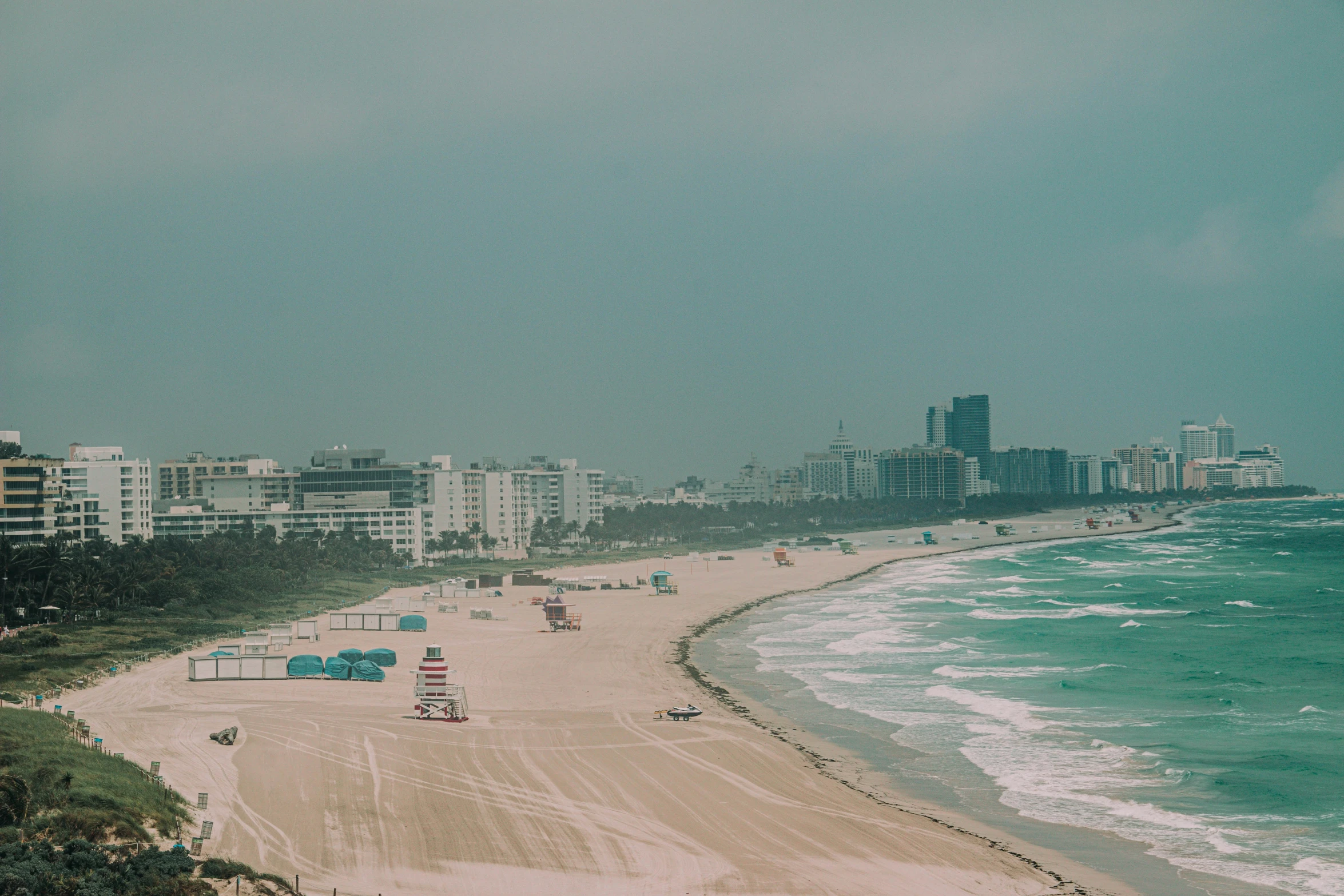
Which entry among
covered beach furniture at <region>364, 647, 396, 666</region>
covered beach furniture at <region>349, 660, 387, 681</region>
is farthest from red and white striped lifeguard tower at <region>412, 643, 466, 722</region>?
covered beach furniture at <region>364, 647, 396, 666</region>

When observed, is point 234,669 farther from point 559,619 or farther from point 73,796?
Result: point 559,619

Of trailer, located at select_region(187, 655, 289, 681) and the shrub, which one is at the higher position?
the shrub

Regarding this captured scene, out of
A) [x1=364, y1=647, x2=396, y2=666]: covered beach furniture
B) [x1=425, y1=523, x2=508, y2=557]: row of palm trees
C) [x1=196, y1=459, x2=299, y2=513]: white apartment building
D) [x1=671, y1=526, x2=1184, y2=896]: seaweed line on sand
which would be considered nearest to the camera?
[x1=671, y1=526, x2=1184, y2=896]: seaweed line on sand

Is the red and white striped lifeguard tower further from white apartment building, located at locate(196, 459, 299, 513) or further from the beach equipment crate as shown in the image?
white apartment building, located at locate(196, 459, 299, 513)

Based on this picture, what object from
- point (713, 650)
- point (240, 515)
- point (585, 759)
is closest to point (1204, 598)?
point (713, 650)

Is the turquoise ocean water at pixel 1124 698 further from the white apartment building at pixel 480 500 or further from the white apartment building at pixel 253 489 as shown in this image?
the white apartment building at pixel 253 489

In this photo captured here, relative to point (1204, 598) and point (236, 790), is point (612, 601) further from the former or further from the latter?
point (236, 790)
